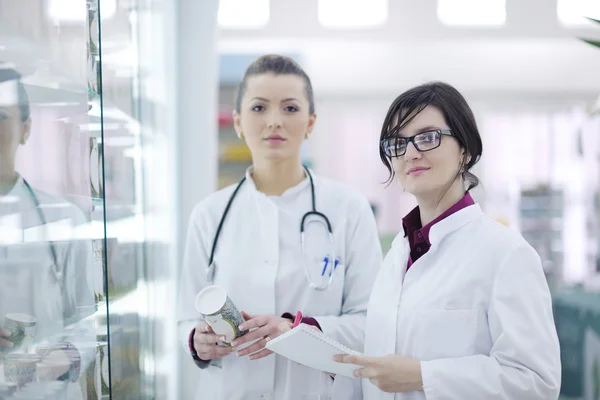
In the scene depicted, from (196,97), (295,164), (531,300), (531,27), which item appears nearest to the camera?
(531,300)

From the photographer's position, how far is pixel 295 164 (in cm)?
173

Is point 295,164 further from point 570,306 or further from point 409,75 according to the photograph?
point 409,75

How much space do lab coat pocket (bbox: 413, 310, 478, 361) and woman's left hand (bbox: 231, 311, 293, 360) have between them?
0.38m

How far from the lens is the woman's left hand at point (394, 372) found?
1.16m

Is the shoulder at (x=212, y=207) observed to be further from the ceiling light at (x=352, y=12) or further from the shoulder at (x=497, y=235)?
the ceiling light at (x=352, y=12)

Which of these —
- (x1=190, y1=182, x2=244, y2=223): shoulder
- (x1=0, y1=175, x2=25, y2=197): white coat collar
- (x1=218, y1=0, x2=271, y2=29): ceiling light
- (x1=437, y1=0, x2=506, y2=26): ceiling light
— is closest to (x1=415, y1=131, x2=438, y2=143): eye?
(x1=190, y1=182, x2=244, y2=223): shoulder

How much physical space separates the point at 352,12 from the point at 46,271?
4.18 meters

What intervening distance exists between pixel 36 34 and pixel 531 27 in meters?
4.36

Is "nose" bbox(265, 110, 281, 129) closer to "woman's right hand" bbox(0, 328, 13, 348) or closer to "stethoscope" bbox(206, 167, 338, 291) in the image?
"stethoscope" bbox(206, 167, 338, 291)

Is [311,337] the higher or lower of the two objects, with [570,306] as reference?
higher

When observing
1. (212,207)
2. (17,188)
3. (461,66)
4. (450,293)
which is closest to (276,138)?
(212,207)

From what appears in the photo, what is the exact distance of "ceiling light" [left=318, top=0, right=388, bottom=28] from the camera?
4707mm

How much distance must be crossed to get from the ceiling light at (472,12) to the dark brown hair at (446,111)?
11.9ft

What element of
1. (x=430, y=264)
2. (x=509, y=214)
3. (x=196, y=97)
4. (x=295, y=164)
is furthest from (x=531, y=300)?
(x=509, y=214)
